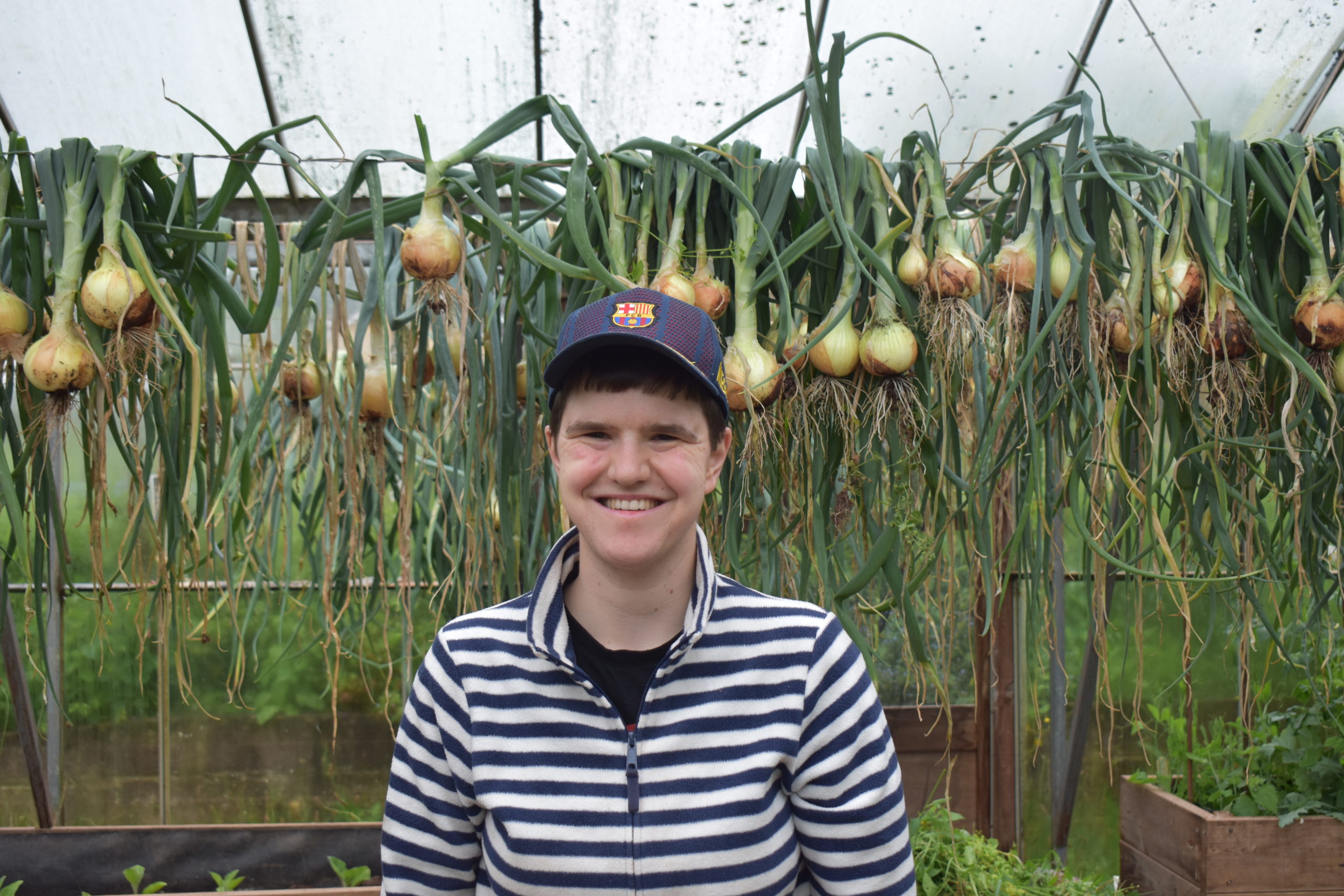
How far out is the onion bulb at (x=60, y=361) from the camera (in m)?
0.86

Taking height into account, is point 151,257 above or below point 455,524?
above

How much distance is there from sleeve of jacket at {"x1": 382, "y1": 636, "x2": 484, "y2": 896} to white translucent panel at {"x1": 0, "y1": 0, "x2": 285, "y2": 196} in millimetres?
1383

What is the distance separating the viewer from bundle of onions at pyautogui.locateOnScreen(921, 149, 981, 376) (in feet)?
3.01

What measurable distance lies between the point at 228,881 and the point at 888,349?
61.4 inches

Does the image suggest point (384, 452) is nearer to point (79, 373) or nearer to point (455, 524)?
point (455, 524)

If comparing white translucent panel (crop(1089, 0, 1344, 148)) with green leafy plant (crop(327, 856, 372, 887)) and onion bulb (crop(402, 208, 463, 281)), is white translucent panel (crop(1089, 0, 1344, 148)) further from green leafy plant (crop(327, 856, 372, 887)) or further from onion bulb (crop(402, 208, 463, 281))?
green leafy plant (crop(327, 856, 372, 887))

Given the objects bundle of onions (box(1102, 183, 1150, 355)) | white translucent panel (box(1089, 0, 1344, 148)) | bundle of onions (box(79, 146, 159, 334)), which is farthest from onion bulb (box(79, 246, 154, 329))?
white translucent panel (box(1089, 0, 1344, 148))

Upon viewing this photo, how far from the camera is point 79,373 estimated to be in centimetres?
87

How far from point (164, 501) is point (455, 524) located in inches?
11.7

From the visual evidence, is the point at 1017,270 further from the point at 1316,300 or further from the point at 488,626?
the point at 488,626

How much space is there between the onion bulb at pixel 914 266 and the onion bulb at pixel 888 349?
2.0 inches

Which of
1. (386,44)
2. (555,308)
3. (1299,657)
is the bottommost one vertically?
(1299,657)

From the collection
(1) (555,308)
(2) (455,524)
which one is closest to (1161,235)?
(1) (555,308)

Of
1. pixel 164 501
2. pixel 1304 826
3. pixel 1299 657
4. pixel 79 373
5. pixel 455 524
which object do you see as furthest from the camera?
pixel 1304 826
